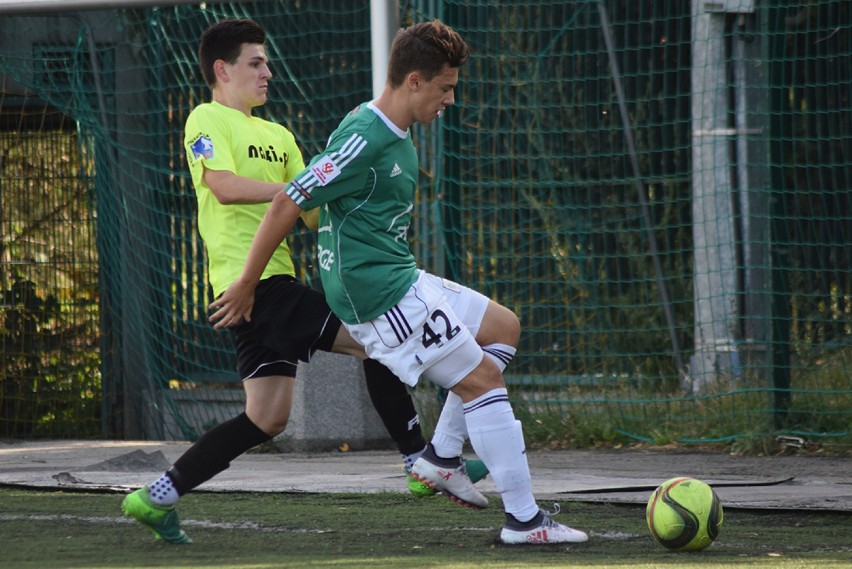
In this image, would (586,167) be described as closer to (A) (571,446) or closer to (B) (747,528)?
(A) (571,446)

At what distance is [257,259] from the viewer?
4.32 m

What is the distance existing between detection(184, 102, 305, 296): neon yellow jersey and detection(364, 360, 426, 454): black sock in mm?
470

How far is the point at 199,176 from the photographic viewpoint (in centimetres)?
477

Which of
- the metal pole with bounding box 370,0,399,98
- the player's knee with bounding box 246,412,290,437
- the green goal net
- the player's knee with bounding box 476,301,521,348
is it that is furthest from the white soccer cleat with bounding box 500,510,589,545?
the green goal net

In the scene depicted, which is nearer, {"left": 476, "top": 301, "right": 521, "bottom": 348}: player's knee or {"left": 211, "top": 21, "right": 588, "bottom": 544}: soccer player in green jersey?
{"left": 211, "top": 21, "right": 588, "bottom": 544}: soccer player in green jersey

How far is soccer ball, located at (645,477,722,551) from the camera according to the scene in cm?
407

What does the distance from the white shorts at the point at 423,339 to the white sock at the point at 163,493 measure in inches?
30.5

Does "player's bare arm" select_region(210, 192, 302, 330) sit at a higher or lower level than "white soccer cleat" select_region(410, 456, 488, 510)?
higher

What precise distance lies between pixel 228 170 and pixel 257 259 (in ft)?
1.63

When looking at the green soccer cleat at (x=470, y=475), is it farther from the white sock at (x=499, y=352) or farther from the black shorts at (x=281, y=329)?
the black shorts at (x=281, y=329)

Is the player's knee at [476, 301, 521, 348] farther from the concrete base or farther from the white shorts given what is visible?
the concrete base

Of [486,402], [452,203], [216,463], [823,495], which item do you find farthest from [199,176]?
[452,203]

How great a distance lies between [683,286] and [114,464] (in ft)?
12.0

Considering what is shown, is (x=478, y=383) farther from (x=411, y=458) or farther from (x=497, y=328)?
(x=411, y=458)
